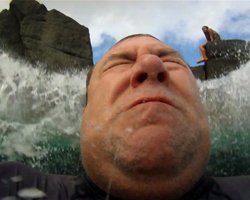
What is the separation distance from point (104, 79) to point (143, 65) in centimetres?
24

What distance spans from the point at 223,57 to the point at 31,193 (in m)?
10.2

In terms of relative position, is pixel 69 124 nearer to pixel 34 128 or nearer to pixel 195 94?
pixel 34 128

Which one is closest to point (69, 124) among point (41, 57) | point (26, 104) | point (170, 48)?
point (26, 104)

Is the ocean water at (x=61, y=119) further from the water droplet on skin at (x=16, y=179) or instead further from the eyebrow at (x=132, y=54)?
the water droplet on skin at (x=16, y=179)

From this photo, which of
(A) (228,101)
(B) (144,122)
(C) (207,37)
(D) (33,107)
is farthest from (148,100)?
(C) (207,37)

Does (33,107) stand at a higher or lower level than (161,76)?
higher

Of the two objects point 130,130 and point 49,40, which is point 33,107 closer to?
point 49,40

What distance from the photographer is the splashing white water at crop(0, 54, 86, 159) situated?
740 centimetres

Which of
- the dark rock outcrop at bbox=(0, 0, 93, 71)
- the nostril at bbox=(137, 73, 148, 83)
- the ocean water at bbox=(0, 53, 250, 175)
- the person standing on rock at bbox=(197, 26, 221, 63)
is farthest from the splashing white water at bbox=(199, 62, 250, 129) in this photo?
the nostril at bbox=(137, 73, 148, 83)

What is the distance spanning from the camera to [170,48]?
1.91 m

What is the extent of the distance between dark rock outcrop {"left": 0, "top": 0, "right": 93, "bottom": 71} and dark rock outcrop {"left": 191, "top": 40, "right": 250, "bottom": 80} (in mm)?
3658

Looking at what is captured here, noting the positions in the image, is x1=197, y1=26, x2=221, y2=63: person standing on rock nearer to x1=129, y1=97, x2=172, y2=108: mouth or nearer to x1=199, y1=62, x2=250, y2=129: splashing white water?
x1=199, y1=62, x2=250, y2=129: splashing white water

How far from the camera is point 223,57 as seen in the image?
1118 centimetres

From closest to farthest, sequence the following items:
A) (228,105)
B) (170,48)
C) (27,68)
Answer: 1. (170,48)
2. (228,105)
3. (27,68)
